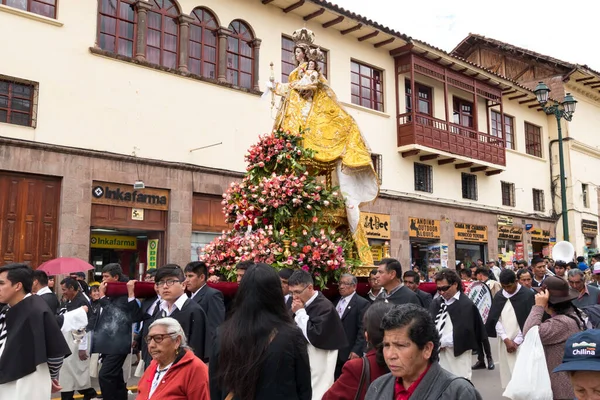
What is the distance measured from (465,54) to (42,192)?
26372 millimetres

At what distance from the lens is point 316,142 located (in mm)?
8422

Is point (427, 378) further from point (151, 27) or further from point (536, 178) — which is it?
point (536, 178)

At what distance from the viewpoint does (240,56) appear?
61.4ft

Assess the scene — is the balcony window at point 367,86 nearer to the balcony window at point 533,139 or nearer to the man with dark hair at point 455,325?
the balcony window at point 533,139

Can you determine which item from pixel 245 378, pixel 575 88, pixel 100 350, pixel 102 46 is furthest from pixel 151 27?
pixel 575 88

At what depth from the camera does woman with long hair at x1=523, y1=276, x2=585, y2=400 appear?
5.09 metres

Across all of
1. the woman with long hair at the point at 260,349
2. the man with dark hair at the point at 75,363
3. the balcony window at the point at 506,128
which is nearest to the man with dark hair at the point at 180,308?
the woman with long hair at the point at 260,349

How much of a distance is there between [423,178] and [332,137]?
656 inches

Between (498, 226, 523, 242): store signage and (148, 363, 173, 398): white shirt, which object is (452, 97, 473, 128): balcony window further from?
(148, 363, 173, 398): white shirt

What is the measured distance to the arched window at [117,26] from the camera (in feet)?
52.0

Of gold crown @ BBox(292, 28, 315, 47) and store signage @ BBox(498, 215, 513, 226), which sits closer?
gold crown @ BBox(292, 28, 315, 47)

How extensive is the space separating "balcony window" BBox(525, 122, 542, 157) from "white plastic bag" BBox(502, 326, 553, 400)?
27070 millimetres

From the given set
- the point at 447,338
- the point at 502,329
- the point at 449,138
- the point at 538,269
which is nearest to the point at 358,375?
the point at 447,338

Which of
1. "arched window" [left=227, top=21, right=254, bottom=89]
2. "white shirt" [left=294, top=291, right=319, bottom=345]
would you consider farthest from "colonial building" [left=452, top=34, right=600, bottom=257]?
"white shirt" [left=294, top=291, right=319, bottom=345]
